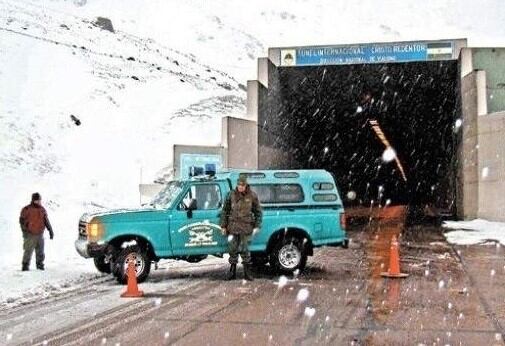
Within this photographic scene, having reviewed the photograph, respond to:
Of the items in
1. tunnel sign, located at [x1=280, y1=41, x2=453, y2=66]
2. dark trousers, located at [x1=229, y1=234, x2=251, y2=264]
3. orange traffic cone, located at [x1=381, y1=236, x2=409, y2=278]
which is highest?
tunnel sign, located at [x1=280, y1=41, x2=453, y2=66]

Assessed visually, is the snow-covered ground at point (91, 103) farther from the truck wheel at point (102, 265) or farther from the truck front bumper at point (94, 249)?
the truck front bumper at point (94, 249)

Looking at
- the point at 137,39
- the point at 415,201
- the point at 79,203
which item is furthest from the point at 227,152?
the point at 415,201

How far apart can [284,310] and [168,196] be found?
177 inches

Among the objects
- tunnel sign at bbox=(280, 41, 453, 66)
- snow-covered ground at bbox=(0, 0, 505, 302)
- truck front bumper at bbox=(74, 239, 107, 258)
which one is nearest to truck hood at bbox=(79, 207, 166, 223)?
truck front bumper at bbox=(74, 239, 107, 258)

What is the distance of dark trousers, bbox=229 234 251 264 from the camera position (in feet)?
41.4

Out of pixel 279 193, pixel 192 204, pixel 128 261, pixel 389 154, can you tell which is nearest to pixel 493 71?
pixel 279 193

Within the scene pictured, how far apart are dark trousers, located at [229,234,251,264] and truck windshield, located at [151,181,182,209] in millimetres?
1387

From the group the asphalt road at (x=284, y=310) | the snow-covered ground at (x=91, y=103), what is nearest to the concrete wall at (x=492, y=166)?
the snow-covered ground at (x=91, y=103)

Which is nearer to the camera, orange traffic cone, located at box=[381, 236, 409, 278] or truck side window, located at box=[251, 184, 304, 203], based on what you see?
orange traffic cone, located at box=[381, 236, 409, 278]

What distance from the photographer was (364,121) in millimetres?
44781

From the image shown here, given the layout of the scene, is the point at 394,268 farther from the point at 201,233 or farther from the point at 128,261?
the point at 128,261

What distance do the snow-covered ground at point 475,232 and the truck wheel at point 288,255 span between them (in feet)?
26.6

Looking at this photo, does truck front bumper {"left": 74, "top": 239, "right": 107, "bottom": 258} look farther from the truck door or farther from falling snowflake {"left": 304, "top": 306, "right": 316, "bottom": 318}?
falling snowflake {"left": 304, "top": 306, "right": 316, "bottom": 318}

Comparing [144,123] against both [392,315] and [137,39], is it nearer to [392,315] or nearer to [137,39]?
[137,39]
